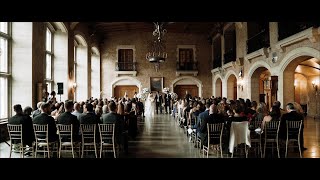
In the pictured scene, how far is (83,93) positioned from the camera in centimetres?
1842

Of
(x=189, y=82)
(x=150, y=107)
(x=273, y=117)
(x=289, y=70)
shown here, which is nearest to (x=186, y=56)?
(x=189, y=82)

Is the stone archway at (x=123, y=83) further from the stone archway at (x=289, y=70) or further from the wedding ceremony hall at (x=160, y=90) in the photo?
the stone archway at (x=289, y=70)

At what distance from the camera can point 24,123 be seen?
6293 mm

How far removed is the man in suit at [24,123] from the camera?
6.24 metres

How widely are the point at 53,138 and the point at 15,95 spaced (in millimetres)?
4636

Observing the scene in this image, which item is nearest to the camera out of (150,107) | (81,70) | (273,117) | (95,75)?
(273,117)

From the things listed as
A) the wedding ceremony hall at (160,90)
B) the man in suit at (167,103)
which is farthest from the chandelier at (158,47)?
the man in suit at (167,103)

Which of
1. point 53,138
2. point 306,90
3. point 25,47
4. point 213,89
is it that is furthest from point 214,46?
point 53,138

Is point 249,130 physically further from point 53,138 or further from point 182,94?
point 182,94

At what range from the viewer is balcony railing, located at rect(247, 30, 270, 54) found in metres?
12.8

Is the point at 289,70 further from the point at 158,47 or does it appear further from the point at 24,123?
the point at 24,123

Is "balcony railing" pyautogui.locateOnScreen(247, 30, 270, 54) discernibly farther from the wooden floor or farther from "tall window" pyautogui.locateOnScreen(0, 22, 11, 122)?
"tall window" pyautogui.locateOnScreen(0, 22, 11, 122)

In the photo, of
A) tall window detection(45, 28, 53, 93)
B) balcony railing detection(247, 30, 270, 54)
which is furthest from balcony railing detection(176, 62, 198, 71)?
tall window detection(45, 28, 53, 93)

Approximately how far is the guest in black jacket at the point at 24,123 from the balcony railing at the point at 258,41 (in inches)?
395
